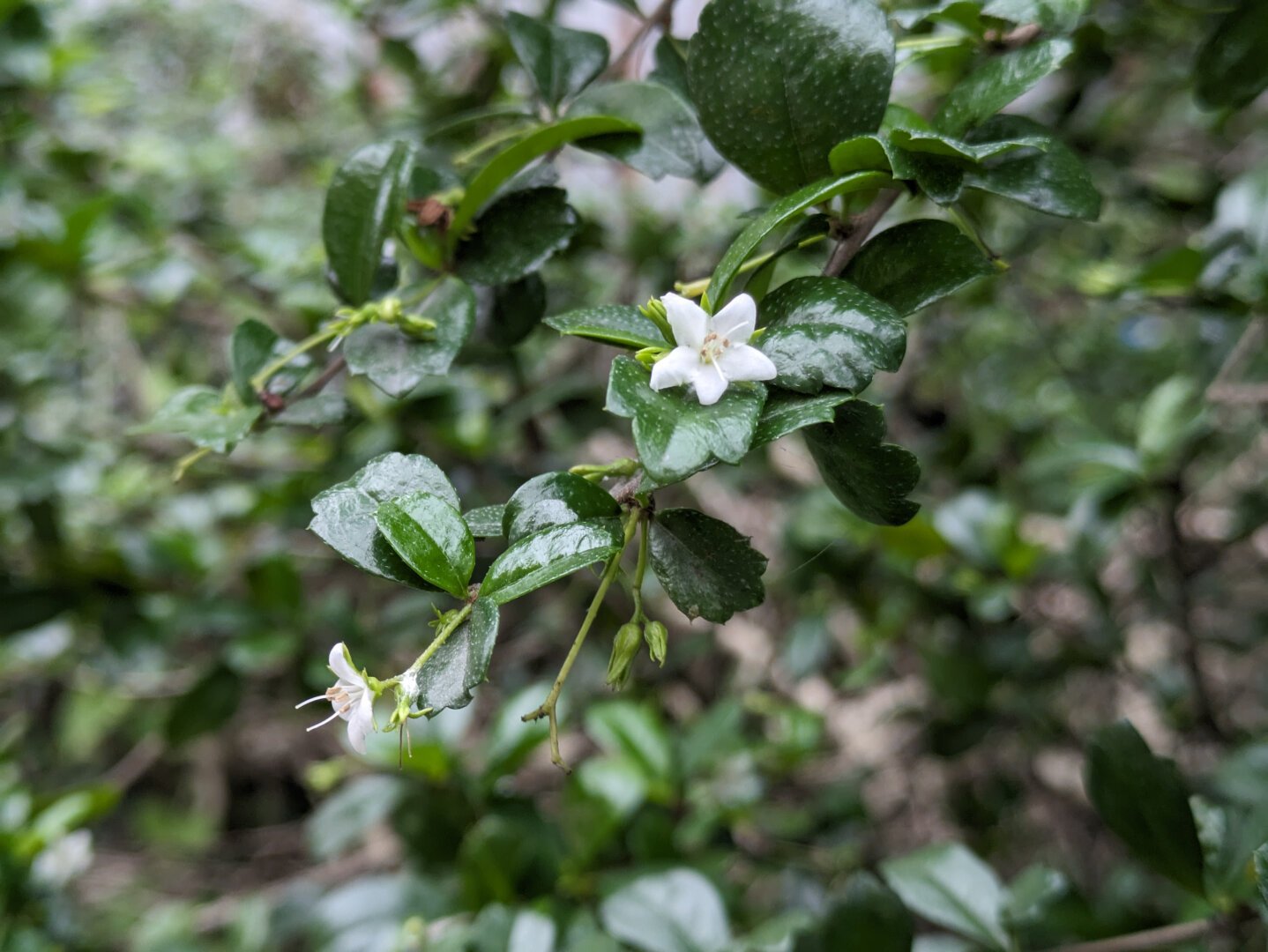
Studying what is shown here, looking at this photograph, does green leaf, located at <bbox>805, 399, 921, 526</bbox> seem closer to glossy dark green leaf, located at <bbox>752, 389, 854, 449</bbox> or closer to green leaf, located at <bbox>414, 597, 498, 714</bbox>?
glossy dark green leaf, located at <bbox>752, 389, 854, 449</bbox>

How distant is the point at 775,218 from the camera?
0.43 metres

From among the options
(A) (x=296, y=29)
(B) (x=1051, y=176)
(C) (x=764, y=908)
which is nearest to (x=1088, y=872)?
(C) (x=764, y=908)

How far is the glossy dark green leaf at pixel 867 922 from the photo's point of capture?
2.18 feet

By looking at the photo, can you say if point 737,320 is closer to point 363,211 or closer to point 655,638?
point 655,638

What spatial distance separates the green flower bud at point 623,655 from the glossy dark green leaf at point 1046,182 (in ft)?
1.02

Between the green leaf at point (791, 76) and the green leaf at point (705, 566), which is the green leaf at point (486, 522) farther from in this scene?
the green leaf at point (791, 76)

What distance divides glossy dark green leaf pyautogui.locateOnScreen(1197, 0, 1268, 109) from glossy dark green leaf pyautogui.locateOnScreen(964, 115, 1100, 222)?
11.8 inches

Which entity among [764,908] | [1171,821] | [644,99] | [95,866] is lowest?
[95,866]

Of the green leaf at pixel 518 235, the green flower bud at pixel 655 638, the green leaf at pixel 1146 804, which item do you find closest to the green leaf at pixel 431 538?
the green flower bud at pixel 655 638

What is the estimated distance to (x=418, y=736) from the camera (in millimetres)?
950

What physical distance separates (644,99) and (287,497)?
799mm

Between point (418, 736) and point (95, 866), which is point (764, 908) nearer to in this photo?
point (418, 736)

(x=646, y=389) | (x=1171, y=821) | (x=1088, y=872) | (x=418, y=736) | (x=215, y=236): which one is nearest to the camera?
(x=646, y=389)

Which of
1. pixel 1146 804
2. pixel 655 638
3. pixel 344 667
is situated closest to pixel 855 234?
pixel 655 638
